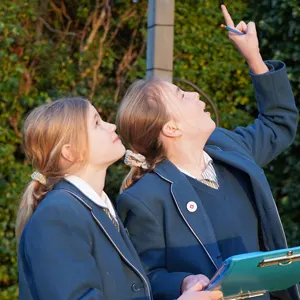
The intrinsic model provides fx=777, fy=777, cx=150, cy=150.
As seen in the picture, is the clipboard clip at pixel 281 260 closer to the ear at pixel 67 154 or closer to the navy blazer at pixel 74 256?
the navy blazer at pixel 74 256

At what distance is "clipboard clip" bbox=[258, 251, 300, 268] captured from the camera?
2.10 metres

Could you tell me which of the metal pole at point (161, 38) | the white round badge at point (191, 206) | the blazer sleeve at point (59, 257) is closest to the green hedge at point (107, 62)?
the metal pole at point (161, 38)

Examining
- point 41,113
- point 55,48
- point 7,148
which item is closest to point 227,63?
point 55,48

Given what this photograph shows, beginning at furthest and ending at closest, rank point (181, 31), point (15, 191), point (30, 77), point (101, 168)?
point (181, 31), point (30, 77), point (15, 191), point (101, 168)

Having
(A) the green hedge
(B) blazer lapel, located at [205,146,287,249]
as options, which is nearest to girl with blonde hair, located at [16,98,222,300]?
(B) blazer lapel, located at [205,146,287,249]

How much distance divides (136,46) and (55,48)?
2.55 feet

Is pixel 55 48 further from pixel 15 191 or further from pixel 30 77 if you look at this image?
pixel 15 191

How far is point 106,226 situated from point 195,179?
0.53m

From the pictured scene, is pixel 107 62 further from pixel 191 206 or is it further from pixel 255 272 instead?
pixel 255 272

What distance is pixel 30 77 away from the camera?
19.6 ft

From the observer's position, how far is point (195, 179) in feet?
9.27

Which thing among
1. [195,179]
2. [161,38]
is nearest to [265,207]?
[195,179]

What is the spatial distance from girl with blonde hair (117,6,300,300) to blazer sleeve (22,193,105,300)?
0.40 meters

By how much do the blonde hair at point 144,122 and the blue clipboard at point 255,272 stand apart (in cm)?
75
